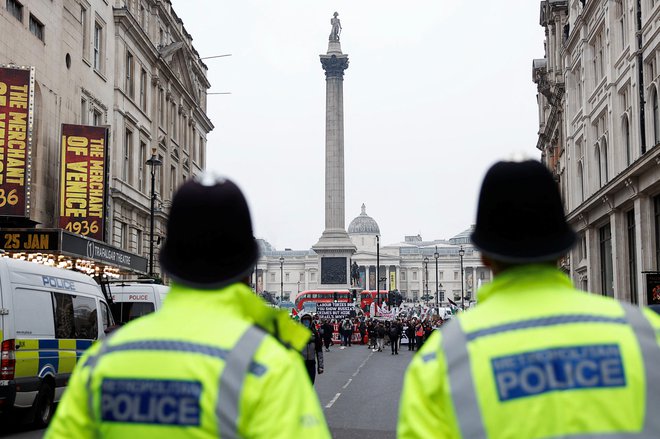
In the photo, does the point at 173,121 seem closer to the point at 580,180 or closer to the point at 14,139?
the point at 580,180

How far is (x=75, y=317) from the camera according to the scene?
16188mm

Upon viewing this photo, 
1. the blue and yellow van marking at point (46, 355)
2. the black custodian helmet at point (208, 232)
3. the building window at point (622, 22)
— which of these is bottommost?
the blue and yellow van marking at point (46, 355)

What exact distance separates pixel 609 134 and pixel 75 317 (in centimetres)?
2315

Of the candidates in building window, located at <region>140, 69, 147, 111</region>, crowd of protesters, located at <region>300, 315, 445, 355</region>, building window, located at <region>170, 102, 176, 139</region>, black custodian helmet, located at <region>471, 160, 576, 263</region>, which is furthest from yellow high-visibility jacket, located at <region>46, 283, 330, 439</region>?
building window, located at <region>170, 102, 176, 139</region>

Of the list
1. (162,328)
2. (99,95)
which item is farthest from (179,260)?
(99,95)

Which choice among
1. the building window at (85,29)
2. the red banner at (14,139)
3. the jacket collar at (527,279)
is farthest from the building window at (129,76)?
the jacket collar at (527,279)

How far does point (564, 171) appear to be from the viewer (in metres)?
47.7

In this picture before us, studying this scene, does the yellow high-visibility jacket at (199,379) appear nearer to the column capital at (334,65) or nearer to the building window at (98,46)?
the building window at (98,46)

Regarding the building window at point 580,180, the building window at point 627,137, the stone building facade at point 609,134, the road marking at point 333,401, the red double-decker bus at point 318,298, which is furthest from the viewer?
the red double-decker bus at point 318,298

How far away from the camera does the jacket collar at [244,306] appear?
328cm

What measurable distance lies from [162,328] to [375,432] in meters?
11.4

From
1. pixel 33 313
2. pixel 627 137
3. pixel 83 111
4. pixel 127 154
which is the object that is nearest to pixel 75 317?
pixel 33 313

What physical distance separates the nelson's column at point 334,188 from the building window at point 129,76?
125 feet

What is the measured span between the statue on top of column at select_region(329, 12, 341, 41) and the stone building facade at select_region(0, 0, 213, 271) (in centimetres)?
2907
